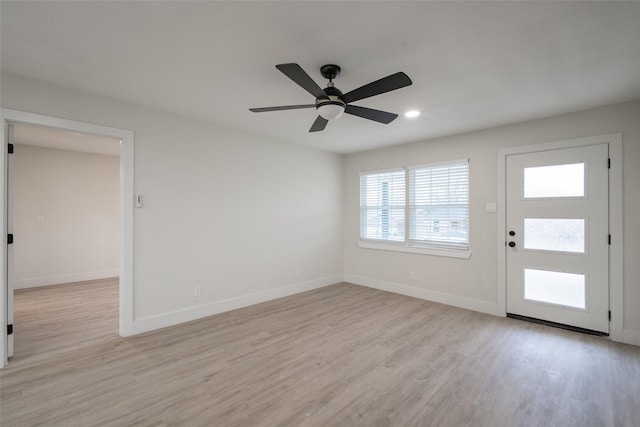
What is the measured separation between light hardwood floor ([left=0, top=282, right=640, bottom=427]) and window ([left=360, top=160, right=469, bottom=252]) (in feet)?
4.22

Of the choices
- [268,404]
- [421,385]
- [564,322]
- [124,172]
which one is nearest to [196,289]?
[124,172]

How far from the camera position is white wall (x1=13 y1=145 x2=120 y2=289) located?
508cm

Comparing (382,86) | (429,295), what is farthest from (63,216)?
(429,295)

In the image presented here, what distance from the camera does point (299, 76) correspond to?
6.14 feet

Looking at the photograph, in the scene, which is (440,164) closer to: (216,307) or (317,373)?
(317,373)

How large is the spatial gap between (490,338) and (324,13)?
3463 mm

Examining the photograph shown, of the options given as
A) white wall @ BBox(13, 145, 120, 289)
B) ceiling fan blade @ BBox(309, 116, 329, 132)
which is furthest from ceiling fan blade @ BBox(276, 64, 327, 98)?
white wall @ BBox(13, 145, 120, 289)

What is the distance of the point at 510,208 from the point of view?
12.3 feet

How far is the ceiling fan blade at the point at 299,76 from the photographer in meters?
1.76

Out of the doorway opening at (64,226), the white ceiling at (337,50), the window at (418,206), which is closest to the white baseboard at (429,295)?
the window at (418,206)

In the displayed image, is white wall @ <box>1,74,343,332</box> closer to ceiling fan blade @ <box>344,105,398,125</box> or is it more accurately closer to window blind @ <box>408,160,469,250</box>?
window blind @ <box>408,160,469,250</box>

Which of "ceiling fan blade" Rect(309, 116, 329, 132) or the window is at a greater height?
"ceiling fan blade" Rect(309, 116, 329, 132)

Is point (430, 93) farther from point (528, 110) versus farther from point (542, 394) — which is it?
point (542, 394)

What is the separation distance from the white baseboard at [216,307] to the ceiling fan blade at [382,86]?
312cm
